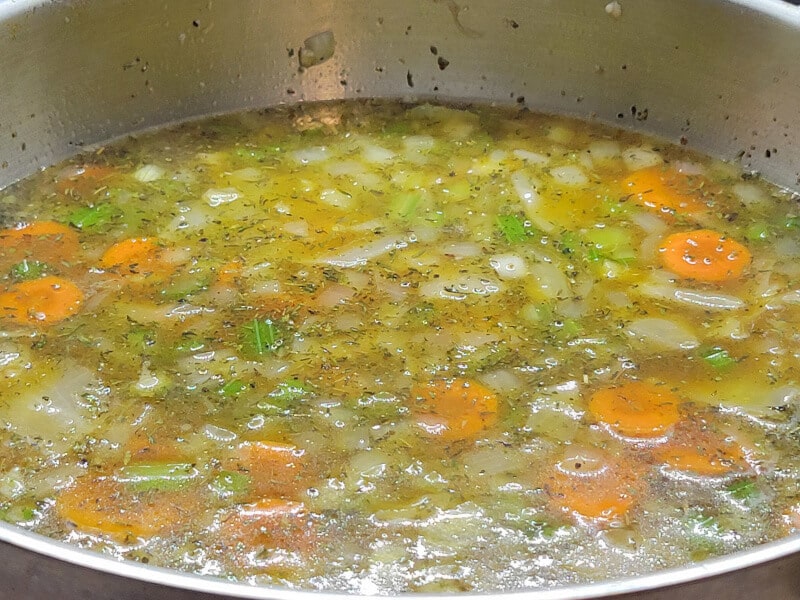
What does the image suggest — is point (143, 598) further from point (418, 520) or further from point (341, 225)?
point (341, 225)

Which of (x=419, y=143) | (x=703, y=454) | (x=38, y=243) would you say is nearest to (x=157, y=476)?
(x=38, y=243)

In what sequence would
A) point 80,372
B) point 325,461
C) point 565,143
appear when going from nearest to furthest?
1. point 325,461
2. point 80,372
3. point 565,143

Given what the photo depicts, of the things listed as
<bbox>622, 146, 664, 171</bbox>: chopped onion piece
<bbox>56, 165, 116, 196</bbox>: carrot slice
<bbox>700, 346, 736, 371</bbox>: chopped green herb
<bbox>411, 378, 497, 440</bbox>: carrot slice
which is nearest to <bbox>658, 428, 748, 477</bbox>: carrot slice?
<bbox>700, 346, 736, 371</bbox>: chopped green herb

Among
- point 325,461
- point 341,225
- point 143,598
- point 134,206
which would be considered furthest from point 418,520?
point 134,206

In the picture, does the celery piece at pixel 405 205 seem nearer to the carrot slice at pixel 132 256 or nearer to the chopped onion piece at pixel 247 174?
the chopped onion piece at pixel 247 174

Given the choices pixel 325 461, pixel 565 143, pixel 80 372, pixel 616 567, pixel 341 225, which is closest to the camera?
pixel 616 567

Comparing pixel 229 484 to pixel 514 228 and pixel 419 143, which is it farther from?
pixel 419 143

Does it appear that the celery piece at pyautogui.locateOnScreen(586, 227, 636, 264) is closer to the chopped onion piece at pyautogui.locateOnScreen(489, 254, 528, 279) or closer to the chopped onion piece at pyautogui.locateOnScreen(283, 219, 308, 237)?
the chopped onion piece at pyautogui.locateOnScreen(489, 254, 528, 279)
